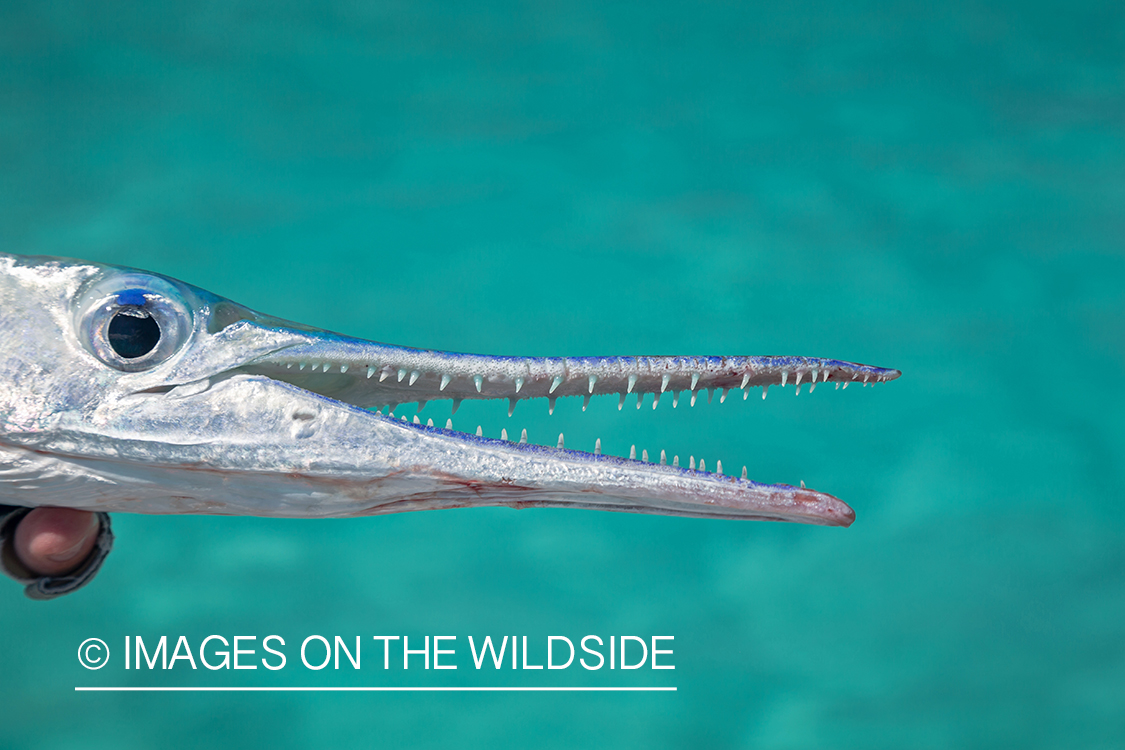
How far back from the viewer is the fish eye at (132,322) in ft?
6.60

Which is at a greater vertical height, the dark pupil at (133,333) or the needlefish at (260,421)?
the dark pupil at (133,333)

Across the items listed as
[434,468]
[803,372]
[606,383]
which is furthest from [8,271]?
[803,372]

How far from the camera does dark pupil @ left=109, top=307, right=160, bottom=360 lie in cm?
203

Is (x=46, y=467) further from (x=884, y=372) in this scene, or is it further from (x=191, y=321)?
(x=884, y=372)

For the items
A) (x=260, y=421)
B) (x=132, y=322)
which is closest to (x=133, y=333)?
(x=132, y=322)

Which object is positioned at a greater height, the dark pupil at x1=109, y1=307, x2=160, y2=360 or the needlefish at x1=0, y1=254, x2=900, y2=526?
the dark pupil at x1=109, y1=307, x2=160, y2=360

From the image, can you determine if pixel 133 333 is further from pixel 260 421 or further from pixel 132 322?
pixel 260 421

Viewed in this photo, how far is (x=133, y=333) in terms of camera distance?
6.69 feet

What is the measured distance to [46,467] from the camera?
1992 millimetres

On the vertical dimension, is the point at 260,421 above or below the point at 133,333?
below

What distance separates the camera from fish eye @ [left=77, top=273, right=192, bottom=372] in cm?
201

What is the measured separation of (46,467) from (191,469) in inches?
13.8

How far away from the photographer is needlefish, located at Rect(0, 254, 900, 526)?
1964 millimetres

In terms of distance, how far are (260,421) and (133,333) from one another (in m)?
0.40
